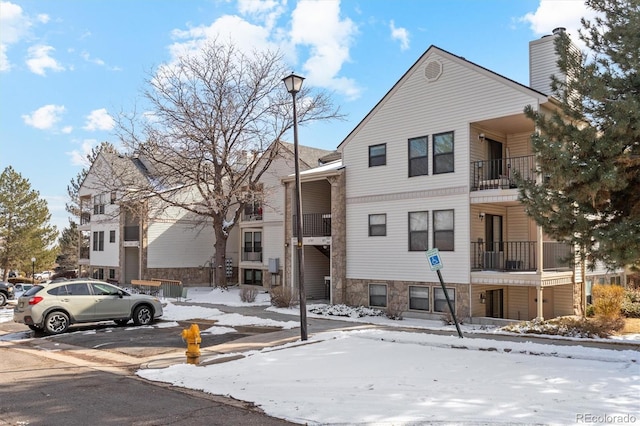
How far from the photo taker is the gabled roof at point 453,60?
17.2m

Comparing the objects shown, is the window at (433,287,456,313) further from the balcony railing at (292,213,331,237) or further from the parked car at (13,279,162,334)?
the parked car at (13,279,162,334)

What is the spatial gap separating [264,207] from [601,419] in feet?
85.1

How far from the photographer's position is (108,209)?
131ft

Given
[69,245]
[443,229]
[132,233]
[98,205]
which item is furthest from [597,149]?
[69,245]

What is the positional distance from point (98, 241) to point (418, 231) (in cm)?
3029

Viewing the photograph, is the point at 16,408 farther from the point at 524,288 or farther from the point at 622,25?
the point at 524,288

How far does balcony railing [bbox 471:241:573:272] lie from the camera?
18.7 m

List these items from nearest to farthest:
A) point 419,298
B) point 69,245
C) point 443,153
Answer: point 443,153
point 419,298
point 69,245

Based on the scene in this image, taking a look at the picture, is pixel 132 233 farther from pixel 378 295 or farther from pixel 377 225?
pixel 378 295

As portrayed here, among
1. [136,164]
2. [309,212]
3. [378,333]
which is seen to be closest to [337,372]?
[378,333]

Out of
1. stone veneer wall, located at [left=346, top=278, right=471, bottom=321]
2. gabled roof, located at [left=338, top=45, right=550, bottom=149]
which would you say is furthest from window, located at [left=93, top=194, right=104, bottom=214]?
stone veneer wall, located at [left=346, top=278, right=471, bottom=321]

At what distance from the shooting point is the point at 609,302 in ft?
56.6

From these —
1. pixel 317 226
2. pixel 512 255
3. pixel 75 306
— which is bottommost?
pixel 75 306

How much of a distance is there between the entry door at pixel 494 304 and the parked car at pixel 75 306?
12.5 m
